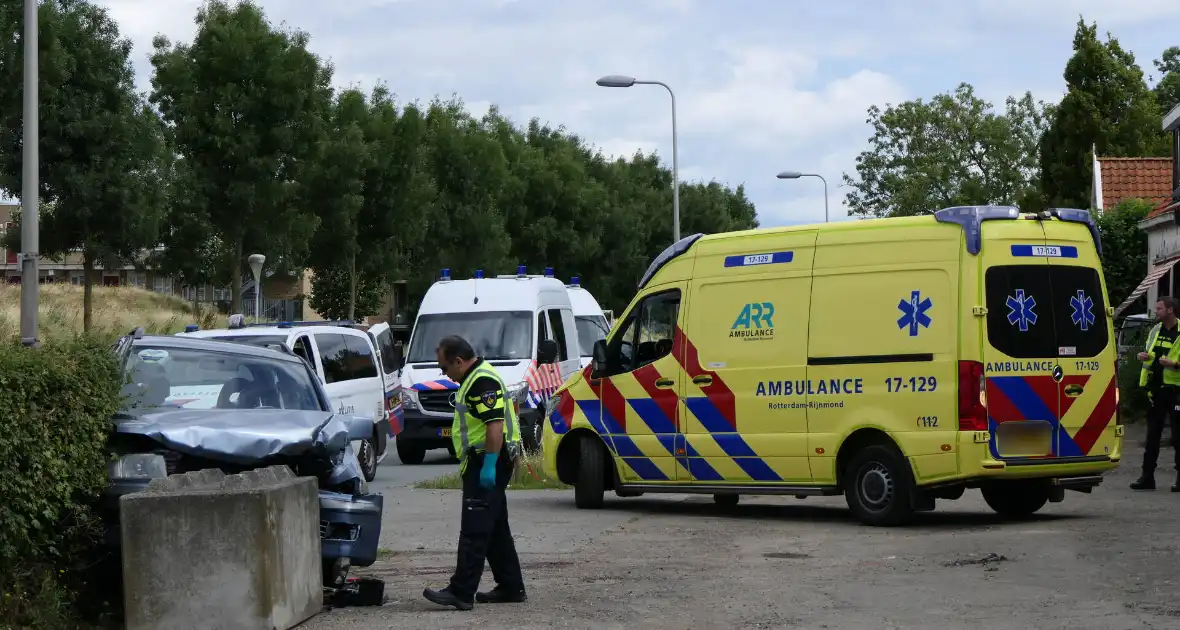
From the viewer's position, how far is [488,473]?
9.31 metres

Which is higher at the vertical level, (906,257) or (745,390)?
(906,257)

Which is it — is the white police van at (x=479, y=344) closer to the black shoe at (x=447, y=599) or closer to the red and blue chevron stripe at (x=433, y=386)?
the red and blue chevron stripe at (x=433, y=386)


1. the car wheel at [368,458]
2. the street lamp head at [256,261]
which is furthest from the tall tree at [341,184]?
the car wheel at [368,458]

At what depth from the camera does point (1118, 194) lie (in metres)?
42.8

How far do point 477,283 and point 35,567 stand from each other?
1597cm

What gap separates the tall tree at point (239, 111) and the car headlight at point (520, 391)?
64.8ft

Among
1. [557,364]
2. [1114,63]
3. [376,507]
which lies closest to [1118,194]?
[1114,63]

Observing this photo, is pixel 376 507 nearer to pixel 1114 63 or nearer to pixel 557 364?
pixel 557 364

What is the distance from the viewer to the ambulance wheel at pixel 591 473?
1546 centimetres

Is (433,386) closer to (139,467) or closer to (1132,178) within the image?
(139,467)

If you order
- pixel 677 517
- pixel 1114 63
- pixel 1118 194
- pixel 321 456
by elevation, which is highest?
pixel 1114 63

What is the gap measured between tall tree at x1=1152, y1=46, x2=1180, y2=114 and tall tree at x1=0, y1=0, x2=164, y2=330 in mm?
50196

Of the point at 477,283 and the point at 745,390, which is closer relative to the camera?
the point at 745,390

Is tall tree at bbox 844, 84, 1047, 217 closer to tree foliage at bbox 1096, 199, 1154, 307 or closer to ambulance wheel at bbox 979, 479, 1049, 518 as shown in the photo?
tree foliage at bbox 1096, 199, 1154, 307
